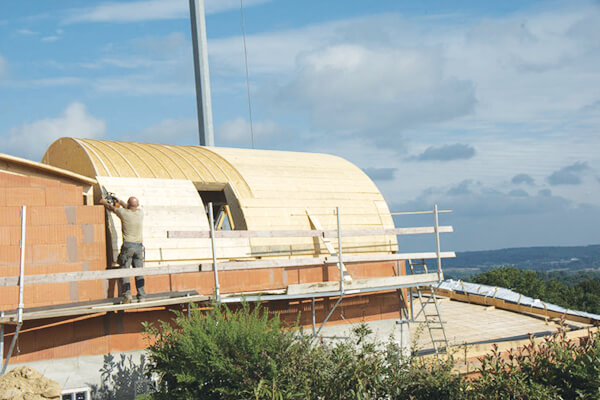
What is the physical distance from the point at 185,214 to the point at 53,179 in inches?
102

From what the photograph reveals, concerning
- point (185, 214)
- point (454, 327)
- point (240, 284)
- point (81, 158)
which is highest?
point (81, 158)

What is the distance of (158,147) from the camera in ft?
53.1

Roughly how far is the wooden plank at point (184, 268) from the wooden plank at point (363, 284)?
509mm

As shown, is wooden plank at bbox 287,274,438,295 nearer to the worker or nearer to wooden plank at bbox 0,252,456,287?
wooden plank at bbox 0,252,456,287

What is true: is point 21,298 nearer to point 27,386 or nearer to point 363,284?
point 27,386

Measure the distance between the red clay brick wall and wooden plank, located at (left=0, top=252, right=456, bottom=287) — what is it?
0.87 metres

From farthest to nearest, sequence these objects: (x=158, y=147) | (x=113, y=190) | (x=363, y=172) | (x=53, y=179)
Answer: (x=363, y=172)
(x=158, y=147)
(x=113, y=190)
(x=53, y=179)

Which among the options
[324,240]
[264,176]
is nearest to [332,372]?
[324,240]

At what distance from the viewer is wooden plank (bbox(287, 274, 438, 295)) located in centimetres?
1303

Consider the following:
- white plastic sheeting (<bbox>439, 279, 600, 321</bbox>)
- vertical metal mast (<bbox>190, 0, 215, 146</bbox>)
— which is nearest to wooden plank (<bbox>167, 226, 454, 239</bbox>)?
white plastic sheeting (<bbox>439, 279, 600, 321</bbox>)

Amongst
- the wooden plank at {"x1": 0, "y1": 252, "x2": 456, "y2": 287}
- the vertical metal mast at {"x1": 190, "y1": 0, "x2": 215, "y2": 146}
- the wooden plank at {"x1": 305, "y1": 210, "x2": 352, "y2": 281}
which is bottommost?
the wooden plank at {"x1": 0, "y1": 252, "x2": 456, "y2": 287}

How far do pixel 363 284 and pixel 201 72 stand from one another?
36.3 feet

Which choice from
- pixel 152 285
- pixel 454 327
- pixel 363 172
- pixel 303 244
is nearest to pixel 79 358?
pixel 152 285

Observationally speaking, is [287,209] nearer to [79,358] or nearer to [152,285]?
[152,285]
